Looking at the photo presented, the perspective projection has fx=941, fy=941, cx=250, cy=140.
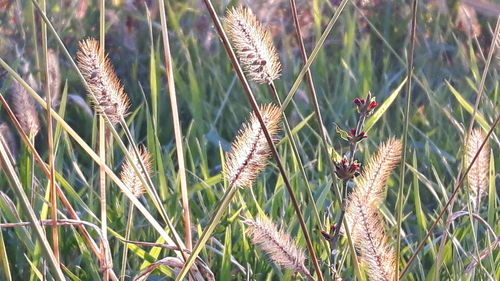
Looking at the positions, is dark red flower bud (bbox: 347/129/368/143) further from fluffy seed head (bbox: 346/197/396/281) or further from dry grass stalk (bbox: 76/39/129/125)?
dry grass stalk (bbox: 76/39/129/125)

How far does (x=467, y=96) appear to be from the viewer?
8.14ft

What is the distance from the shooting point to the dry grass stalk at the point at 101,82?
101cm

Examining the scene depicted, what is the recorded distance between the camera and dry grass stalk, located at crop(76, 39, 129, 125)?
3.31 feet

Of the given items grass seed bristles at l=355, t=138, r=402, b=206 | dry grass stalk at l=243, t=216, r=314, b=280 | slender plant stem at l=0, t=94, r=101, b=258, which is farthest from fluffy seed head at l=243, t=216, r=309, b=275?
slender plant stem at l=0, t=94, r=101, b=258

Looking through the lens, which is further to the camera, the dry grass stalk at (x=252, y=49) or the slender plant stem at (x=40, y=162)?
the slender plant stem at (x=40, y=162)

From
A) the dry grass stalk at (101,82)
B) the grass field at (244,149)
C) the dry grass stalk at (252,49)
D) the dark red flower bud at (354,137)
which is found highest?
the dry grass stalk at (252,49)

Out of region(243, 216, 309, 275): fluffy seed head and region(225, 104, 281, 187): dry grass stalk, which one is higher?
region(225, 104, 281, 187): dry grass stalk

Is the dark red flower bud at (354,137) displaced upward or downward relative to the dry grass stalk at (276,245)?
upward

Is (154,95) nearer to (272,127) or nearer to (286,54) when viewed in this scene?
(272,127)

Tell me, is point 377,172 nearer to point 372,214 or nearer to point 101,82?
point 372,214

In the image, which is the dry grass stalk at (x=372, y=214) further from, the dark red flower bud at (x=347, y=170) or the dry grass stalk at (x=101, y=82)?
the dry grass stalk at (x=101, y=82)

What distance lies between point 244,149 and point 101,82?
0.56ft

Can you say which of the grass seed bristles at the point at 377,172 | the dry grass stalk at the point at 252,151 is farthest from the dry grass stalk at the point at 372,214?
the dry grass stalk at the point at 252,151

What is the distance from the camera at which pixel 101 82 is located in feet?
3.35
